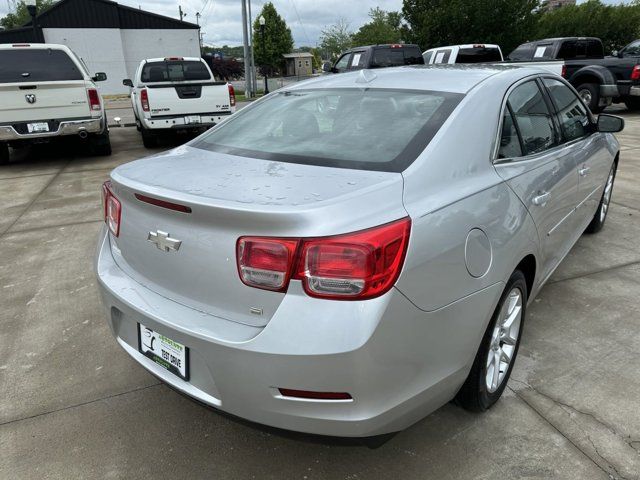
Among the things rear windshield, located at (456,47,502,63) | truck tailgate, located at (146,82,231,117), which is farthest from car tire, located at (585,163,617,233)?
rear windshield, located at (456,47,502,63)

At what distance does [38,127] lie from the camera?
26.8ft

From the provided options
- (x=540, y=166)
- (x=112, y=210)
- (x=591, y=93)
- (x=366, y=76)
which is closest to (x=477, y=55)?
(x=591, y=93)

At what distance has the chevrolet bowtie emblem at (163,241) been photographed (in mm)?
1905

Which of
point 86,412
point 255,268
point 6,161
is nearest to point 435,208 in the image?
point 255,268

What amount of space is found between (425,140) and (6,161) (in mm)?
9324

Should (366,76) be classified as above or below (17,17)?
below

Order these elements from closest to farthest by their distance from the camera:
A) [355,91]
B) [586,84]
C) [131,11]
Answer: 1. [355,91]
2. [586,84]
3. [131,11]

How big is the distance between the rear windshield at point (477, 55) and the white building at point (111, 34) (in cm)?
2522

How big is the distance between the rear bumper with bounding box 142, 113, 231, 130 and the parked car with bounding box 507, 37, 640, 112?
8.71 metres

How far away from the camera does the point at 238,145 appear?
261 centimetres

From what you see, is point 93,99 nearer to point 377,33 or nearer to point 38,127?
point 38,127

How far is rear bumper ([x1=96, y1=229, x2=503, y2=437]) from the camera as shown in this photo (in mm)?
1618

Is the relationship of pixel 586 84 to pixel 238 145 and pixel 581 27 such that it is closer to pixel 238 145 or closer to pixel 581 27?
pixel 238 145

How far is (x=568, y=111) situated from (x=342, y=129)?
1875mm
